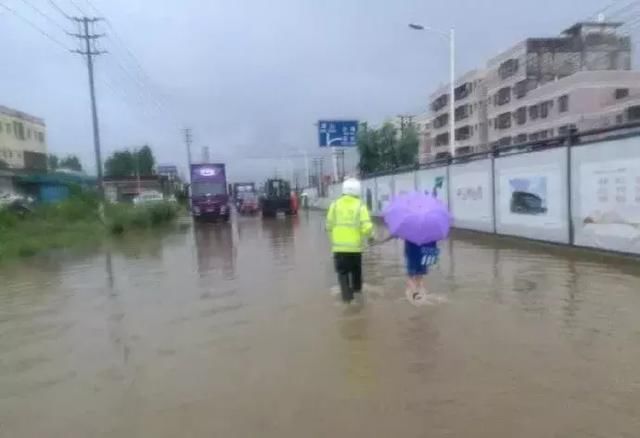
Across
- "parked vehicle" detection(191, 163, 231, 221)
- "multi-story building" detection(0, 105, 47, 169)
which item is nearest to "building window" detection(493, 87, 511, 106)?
"parked vehicle" detection(191, 163, 231, 221)

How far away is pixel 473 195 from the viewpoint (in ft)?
69.2

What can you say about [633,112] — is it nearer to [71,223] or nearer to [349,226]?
[71,223]

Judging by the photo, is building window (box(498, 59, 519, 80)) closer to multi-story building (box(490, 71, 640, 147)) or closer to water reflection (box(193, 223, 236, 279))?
multi-story building (box(490, 71, 640, 147))

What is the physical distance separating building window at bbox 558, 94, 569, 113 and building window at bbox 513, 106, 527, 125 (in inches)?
273

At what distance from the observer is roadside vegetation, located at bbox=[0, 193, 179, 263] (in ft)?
77.2

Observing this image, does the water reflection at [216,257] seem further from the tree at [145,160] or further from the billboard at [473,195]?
the tree at [145,160]

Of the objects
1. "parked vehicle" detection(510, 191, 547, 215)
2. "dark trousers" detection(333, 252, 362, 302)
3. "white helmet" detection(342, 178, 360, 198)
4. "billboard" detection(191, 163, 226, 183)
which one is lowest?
"dark trousers" detection(333, 252, 362, 302)

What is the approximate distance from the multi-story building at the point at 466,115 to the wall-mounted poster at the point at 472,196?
4535 cm

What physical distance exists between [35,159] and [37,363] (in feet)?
217

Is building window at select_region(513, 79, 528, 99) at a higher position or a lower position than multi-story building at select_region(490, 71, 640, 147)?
higher

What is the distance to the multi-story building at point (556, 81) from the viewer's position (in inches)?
1861

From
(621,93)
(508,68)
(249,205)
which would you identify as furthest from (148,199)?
(508,68)

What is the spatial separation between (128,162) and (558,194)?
9334 cm

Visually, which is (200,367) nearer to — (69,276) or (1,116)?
(69,276)
